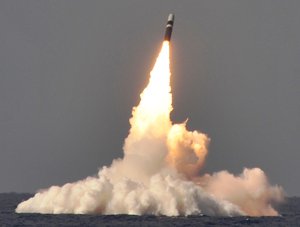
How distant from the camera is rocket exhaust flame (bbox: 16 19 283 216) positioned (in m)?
103

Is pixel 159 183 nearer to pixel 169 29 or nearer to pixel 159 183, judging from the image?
pixel 159 183

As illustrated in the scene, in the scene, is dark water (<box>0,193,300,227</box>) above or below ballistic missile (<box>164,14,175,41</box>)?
below

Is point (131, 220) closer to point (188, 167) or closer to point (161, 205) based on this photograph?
point (161, 205)

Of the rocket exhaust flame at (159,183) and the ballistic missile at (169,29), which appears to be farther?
the ballistic missile at (169,29)

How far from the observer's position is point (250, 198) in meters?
114

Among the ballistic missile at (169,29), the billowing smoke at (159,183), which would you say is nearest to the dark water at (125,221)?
the billowing smoke at (159,183)

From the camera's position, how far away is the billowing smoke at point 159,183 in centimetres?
10338

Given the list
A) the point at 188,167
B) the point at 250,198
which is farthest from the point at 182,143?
the point at 250,198

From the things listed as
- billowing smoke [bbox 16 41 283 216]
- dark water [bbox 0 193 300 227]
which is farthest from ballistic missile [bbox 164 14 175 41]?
dark water [bbox 0 193 300 227]

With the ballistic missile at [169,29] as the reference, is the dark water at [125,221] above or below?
below

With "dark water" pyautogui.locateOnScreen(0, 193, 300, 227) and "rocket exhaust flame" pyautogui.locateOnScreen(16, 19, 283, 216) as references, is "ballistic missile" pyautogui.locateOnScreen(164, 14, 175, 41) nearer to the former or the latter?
"rocket exhaust flame" pyautogui.locateOnScreen(16, 19, 283, 216)

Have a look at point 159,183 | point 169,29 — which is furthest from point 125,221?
point 169,29

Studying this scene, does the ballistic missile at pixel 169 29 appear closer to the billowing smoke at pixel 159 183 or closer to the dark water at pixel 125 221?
the billowing smoke at pixel 159 183

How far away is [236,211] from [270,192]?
809 centimetres
